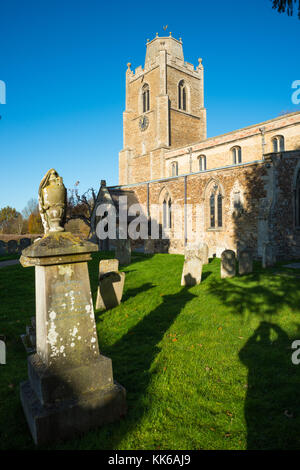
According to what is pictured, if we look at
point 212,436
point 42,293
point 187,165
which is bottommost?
point 212,436

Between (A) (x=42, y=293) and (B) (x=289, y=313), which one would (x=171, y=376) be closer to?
(A) (x=42, y=293)

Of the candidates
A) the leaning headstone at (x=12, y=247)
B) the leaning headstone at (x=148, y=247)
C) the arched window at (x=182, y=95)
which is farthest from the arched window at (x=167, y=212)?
the arched window at (x=182, y=95)

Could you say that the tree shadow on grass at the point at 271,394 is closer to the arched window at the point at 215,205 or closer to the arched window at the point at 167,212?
the arched window at the point at 215,205

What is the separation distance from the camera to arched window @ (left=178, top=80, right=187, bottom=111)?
35.1 meters

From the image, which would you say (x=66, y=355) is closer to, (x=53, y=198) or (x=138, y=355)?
(x=53, y=198)

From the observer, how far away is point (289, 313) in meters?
6.21

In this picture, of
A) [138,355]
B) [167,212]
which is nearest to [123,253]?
[167,212]

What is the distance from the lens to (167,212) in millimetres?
21891

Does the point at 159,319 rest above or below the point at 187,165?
below

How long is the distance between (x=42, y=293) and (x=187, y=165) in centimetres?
2862

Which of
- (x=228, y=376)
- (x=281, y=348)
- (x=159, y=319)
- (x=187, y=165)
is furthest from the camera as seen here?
(x=187, y=165)

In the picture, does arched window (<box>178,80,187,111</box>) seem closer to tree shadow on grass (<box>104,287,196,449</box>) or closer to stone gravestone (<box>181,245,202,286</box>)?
stone gravestone (<box>181,245,202,286</box>)

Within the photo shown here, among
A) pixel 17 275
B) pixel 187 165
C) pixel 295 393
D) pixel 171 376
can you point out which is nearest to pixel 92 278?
pixel 17 275

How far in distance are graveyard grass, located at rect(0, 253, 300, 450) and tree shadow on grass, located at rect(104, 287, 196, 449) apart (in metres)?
0.01
